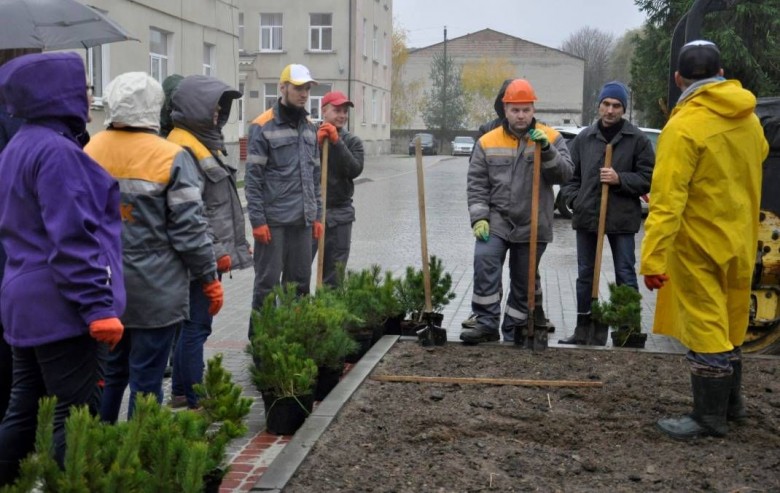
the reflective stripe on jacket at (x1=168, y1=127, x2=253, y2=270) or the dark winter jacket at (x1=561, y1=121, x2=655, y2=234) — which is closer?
the reflective stripe on jacket at (x1=168, y1=127, x2=253, y2=270)

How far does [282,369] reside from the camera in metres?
5.51

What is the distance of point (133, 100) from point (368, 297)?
3.09 meters

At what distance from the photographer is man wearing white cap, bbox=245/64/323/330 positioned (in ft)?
24.1

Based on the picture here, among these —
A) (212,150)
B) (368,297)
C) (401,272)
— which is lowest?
(401,272)

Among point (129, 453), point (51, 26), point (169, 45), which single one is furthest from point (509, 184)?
point (169, 45)

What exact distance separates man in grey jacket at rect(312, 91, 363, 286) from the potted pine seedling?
2075mm

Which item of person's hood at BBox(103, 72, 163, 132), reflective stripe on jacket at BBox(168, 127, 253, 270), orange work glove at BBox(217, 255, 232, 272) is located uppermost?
person's hood at BBox(103, 72, 163, 132)

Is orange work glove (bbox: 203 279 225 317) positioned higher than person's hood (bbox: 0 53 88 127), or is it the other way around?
person's hood (bbox: 0 53 88 127)

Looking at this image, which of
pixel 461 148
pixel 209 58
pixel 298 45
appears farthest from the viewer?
pixel 461 148

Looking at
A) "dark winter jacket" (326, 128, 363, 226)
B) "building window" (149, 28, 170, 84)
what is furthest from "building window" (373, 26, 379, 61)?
"dark winter jacket" (326, 128, 363, 226)

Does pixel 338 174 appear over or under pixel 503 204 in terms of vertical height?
over

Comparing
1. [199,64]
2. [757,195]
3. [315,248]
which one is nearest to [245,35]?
[199,64]

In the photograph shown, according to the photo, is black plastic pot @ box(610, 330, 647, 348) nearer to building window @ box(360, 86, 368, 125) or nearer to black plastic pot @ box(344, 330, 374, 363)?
black plastic pot @ box(344, 330, 374, 363)

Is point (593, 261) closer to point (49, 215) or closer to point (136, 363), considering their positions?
point (136, 363)
